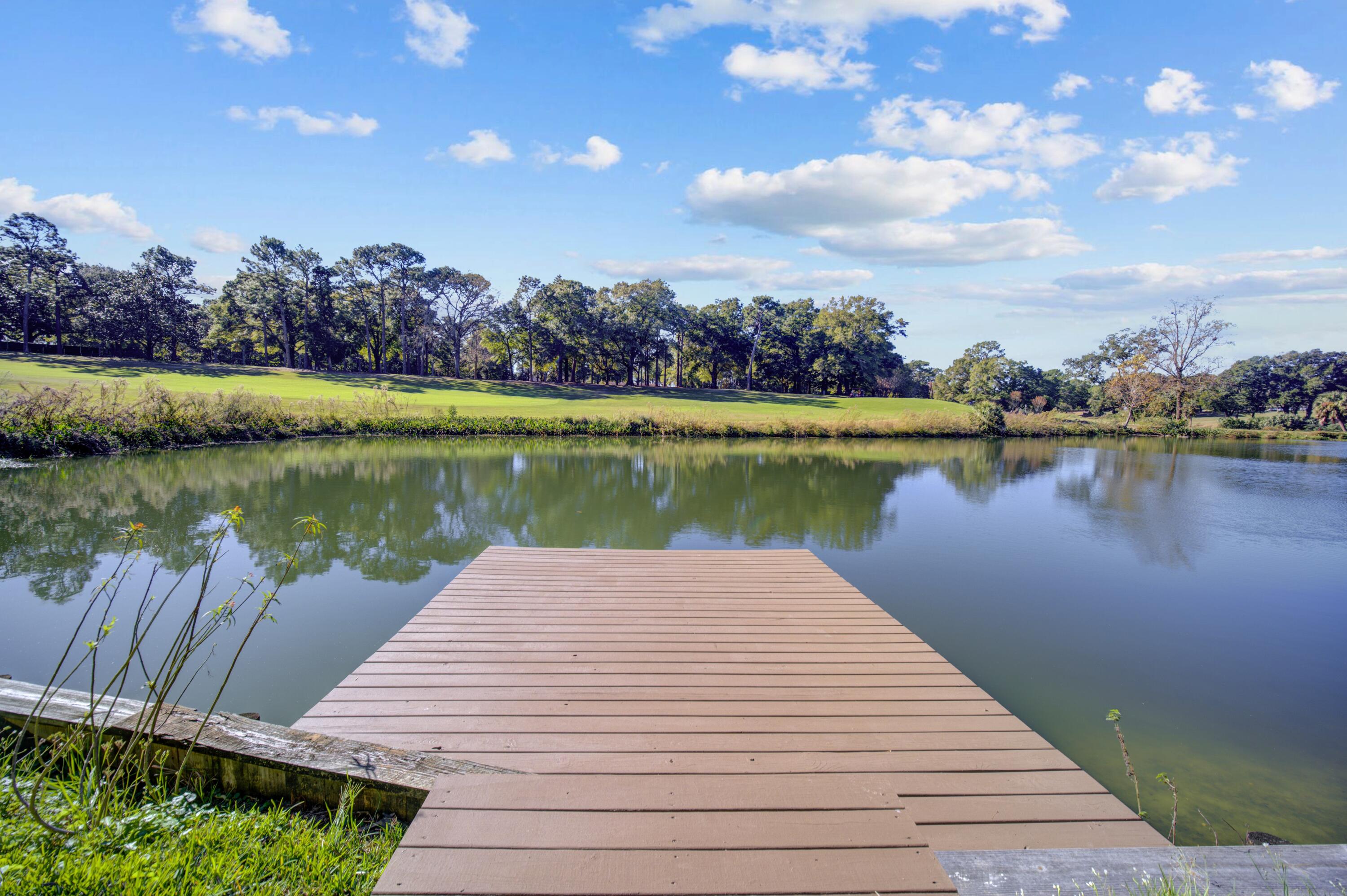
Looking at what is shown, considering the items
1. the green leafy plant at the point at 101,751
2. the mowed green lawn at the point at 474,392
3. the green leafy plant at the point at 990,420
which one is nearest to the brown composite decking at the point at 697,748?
the green leafy plant at the point at 101,751

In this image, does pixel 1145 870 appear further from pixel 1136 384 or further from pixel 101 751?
pixel 1136 384

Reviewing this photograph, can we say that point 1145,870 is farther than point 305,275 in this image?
No

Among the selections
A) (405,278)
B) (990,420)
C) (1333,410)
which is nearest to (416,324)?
(405,278)

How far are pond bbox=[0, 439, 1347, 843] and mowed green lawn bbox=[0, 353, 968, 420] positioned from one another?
37.9 feet

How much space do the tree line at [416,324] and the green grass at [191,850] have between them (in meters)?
38.6

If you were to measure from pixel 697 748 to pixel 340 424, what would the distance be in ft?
69.8

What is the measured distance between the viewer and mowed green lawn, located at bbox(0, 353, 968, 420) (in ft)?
86.1

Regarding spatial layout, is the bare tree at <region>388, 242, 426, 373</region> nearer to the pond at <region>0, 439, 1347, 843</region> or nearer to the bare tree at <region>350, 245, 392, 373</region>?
the bare tree at <region>350, 245, 392, 373</region>

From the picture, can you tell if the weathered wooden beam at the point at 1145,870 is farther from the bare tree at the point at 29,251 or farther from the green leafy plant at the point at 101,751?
the bare tree at the point at 29,251

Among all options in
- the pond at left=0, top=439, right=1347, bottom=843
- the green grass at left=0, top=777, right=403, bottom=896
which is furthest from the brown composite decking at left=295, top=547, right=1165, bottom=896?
the pond at left=0, top=439, right=1347, bottom=843

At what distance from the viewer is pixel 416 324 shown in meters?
41.1

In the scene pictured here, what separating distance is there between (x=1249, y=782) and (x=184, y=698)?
19.4 ft

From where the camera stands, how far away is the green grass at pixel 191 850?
5.10 ft

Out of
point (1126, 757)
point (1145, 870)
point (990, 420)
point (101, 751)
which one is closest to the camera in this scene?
point (1145, 870)
